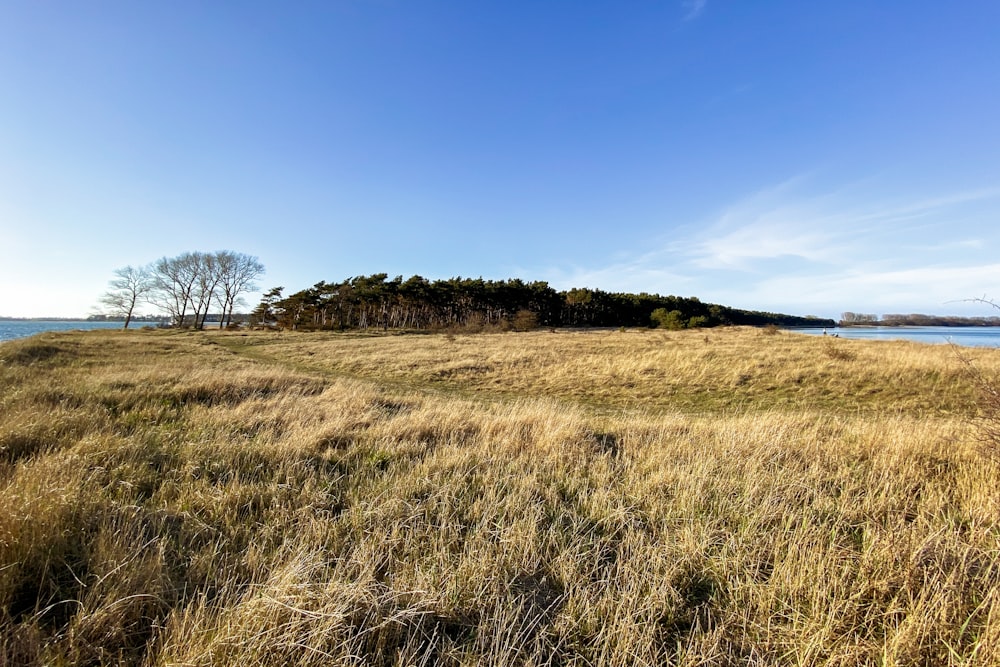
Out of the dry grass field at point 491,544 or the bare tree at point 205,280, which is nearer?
the dry grass field at point 491,544

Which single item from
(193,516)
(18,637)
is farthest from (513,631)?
(193,516)

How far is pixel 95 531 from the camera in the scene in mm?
3021

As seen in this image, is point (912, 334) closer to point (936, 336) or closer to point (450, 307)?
point (936, 336)

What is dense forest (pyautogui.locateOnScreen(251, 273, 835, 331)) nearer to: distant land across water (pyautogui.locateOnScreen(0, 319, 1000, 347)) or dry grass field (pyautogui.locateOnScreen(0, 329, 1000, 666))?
distant land across water (pyautogui.locateOnScreen(0, 319, 1000, 347))

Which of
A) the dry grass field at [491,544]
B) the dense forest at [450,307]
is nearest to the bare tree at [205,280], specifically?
the dense forest at [450,307]

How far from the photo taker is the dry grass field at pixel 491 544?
2129 millimetres

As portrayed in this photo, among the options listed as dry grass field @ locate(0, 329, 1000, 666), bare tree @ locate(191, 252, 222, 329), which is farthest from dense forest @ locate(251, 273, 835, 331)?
dry grass field @ locate(0, 329, 1000, 666)

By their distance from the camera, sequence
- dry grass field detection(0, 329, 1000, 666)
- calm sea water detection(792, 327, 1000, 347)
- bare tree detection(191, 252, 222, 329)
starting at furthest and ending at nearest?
1. bare tree detection(191, 252, 222, 329)
2. calm sea water detection(792, 327, 1000, 347)
3. dry grass field detection(0, 329, 1000, 666)

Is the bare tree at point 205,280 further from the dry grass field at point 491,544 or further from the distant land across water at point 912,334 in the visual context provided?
the dry grass field at point 491,544

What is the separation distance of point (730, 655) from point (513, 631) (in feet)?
3.98

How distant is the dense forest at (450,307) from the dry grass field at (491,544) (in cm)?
5400

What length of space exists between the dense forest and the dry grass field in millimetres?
54003

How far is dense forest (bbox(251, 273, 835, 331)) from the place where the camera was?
6881 cm

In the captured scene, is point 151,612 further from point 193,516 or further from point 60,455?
point 60,455
